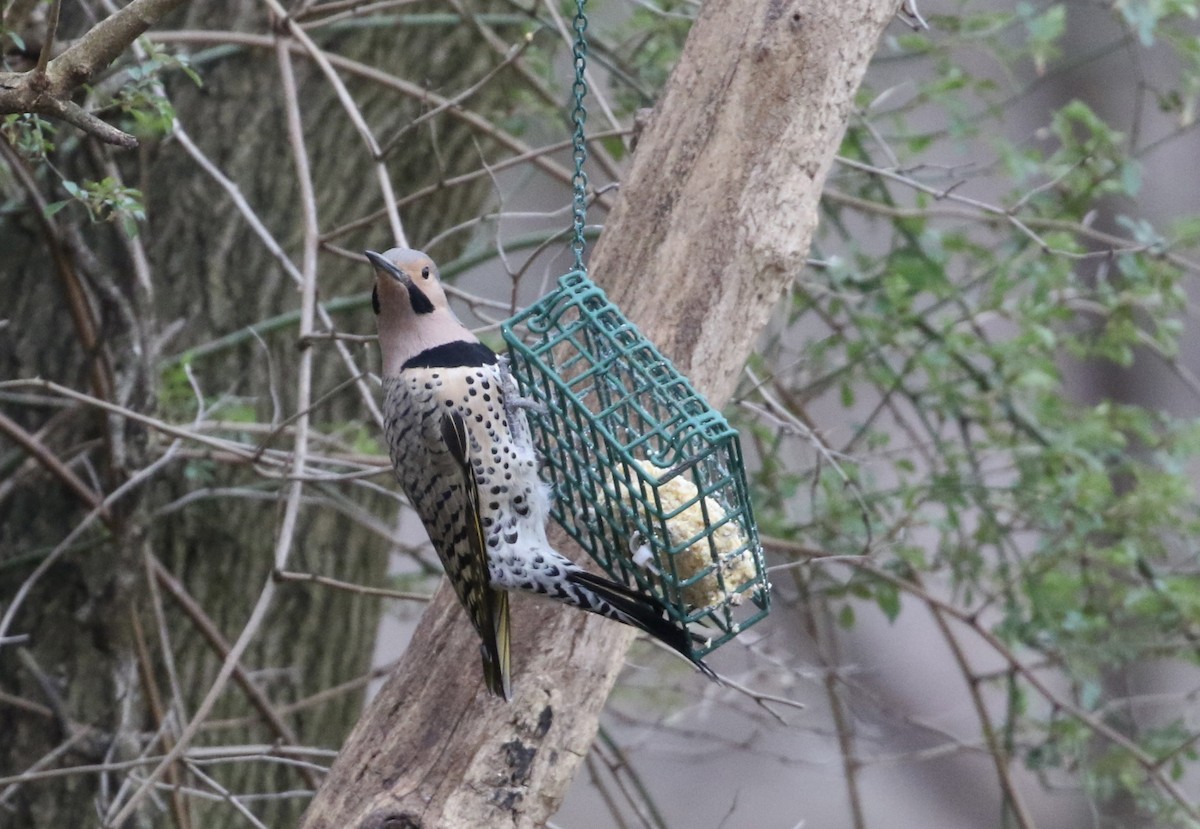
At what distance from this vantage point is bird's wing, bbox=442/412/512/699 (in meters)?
2.52

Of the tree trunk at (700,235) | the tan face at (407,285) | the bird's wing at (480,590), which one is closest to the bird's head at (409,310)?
the tan face at (407,285)

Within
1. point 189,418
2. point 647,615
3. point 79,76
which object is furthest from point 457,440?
point 189,418

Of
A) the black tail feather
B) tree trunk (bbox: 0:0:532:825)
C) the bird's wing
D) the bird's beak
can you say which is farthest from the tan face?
tree trunk (bbox: 0:0:532:825)

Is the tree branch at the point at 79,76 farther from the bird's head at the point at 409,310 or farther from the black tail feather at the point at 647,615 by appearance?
the black tail feather at the point at 647,615

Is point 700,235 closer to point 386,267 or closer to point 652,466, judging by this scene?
point 652,466

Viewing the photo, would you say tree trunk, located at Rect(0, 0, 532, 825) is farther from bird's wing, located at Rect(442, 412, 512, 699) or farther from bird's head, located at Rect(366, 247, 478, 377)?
bird's wing, located at Rect(442, 412, 512, 699)

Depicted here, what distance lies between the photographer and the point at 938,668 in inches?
322

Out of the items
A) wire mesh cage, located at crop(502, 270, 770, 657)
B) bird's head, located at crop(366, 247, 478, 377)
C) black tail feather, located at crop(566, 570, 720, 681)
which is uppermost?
bird's head, located at crop(366, 247, 478, 377)

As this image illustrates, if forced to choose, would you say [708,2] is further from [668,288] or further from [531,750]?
[531,750]

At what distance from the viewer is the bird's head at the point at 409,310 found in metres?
2.81

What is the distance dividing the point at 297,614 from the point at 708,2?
2.54 meters

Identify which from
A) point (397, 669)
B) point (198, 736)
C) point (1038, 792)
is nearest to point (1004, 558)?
point (397, 669)

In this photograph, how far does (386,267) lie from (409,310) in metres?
0.12

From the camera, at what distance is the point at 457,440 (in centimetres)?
272
